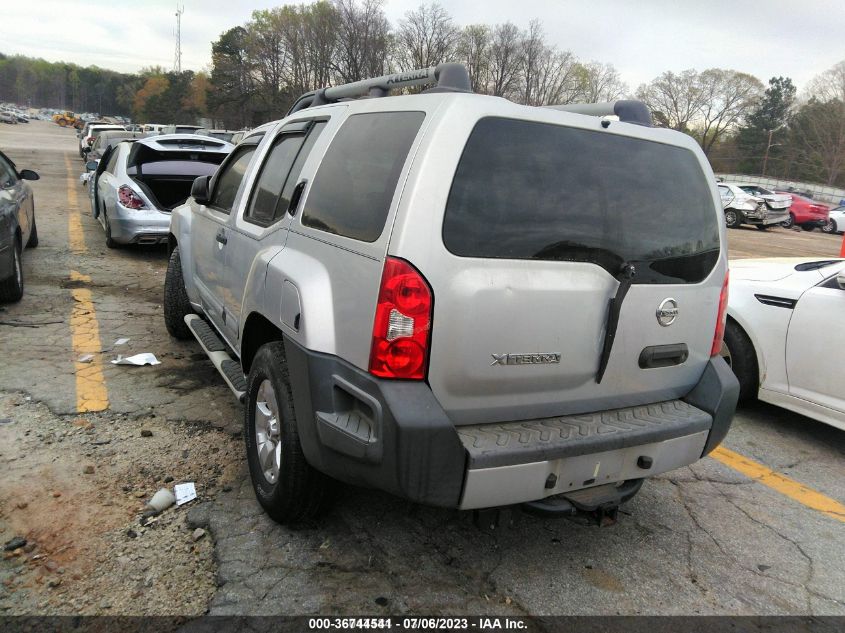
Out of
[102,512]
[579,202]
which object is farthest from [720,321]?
[102,512]

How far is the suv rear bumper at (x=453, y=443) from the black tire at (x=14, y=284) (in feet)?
15.5

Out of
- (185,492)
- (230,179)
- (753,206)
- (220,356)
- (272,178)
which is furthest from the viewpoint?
(753,206)

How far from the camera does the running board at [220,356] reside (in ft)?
11.4

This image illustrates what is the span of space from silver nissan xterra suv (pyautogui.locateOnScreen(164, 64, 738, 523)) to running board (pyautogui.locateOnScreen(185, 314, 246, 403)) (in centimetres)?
40

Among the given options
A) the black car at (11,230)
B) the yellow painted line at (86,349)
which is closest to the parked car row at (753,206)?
the yellow painted line at (86,349)

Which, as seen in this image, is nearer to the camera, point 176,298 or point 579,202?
point 579,202

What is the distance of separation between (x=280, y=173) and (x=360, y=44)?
186ft

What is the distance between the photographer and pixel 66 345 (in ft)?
17.1

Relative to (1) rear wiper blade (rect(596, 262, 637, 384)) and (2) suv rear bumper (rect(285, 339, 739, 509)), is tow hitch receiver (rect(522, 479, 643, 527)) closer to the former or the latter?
(2) suv rear bumper (rect(285, 339, 739, 509))

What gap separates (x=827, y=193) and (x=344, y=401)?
64053 millimetres

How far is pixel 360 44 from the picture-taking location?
54969mm

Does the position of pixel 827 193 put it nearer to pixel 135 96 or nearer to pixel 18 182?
pixel 18 182

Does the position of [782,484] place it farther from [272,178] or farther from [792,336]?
[272,178]

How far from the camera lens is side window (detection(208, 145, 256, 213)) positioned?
4078 mm
